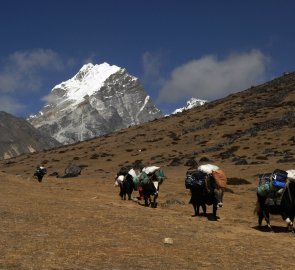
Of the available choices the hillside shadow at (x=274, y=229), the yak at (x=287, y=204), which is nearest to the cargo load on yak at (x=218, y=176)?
the hillside shadow at (x=274, y=229)

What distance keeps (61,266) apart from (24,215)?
6.97m

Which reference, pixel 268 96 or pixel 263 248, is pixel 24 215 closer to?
pixel 263 248

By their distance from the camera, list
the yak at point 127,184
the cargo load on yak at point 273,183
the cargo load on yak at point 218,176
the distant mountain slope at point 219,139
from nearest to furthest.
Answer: the cargo load on yak at point 273,183, the cargo load on yak at point 218,176, the yak at point 127,184, the distant mountain slope at point 219,139

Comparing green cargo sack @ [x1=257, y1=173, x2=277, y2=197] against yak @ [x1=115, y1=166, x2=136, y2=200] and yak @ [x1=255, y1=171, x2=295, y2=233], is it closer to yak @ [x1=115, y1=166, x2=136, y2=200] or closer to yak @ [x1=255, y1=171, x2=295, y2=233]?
yak @ [x1=255, y1=171, x2=295, y2=233]

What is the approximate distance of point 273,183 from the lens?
1633cm

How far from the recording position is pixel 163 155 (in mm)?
69375

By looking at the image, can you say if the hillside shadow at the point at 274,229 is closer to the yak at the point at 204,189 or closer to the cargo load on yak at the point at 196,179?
the yak at the point at 204,189

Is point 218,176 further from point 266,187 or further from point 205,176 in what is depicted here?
point 266,187

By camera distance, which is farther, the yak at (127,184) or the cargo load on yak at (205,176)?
the yak at (127,184)

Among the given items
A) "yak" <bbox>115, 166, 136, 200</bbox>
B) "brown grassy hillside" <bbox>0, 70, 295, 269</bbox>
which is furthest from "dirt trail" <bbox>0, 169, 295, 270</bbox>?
"yak" <bbox>115, 166, 136, 200</bbox>

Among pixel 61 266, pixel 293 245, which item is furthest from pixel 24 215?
pixel 293 245

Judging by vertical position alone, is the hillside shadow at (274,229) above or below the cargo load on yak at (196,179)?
below

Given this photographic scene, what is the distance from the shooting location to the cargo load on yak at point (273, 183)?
16.3 m

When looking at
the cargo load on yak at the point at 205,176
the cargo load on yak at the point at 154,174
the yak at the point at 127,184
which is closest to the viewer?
the cargo load on yak at the point at 205,176
